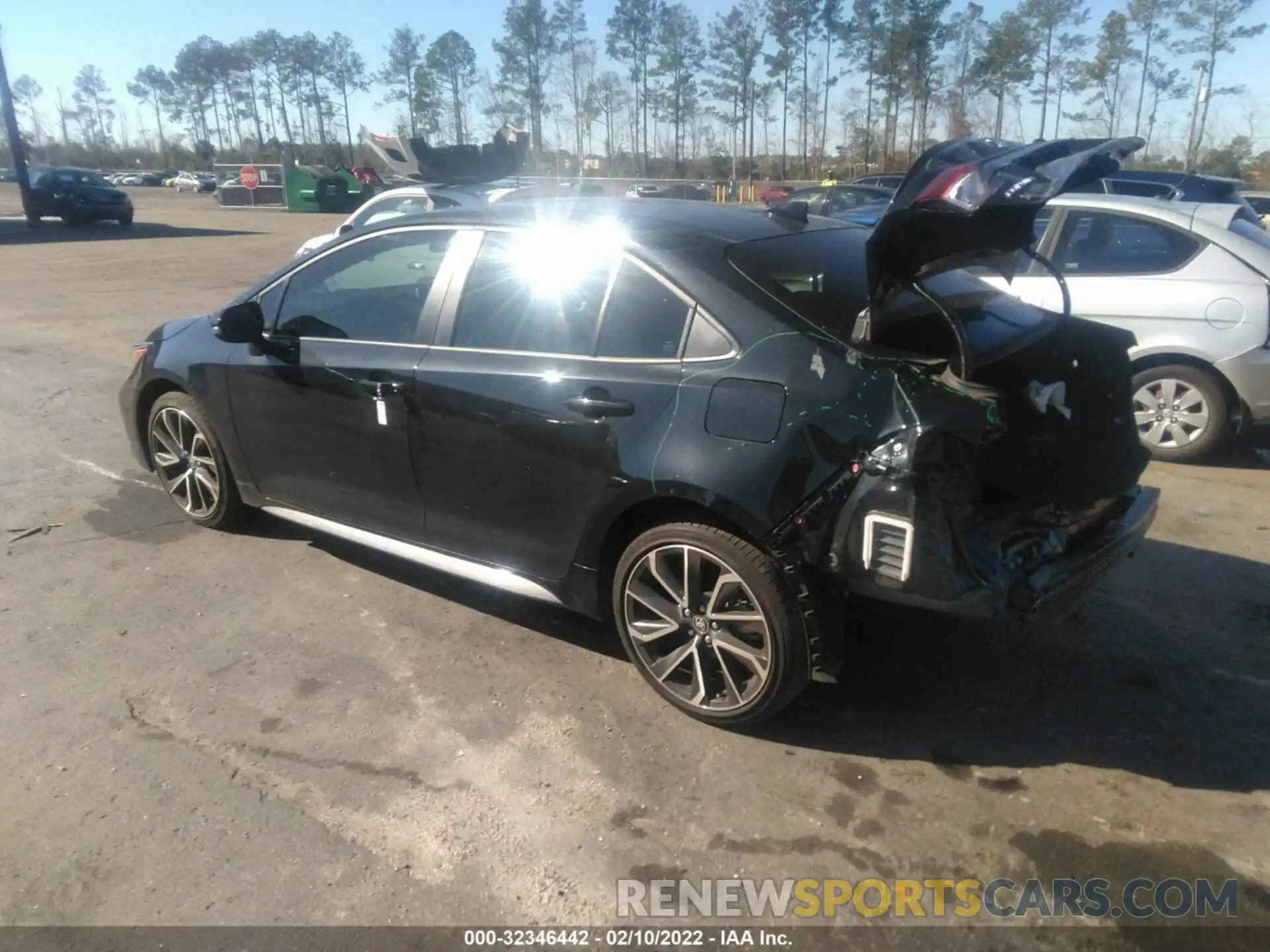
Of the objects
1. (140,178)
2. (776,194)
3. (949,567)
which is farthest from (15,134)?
(140,178)

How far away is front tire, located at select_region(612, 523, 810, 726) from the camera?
10.1ft

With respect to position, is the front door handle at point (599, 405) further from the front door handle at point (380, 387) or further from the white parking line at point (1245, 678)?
the white parking line at point (1245, 678)

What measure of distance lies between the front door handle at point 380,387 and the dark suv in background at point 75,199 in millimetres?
30323

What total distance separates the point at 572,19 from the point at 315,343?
71.5 metres

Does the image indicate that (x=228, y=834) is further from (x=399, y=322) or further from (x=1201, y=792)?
(x=1201, y=792)

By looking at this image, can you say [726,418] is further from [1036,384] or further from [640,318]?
[1036,384]

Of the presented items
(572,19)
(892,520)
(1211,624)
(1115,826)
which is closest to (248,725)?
(892,520)

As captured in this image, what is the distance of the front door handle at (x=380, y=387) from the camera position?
12.8ft

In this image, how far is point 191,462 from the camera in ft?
16.5

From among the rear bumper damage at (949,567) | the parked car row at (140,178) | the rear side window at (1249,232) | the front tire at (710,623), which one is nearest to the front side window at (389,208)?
the rear side window at (1249,232)

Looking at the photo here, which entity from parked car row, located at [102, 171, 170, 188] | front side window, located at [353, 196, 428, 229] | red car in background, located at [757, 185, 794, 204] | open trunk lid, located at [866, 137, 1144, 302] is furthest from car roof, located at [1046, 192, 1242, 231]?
parked car row, located at [102, 171, 170, 188]

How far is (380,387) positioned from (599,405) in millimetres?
1114

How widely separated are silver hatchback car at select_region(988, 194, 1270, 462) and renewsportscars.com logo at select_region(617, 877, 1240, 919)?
418 cm

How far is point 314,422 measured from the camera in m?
4.26
